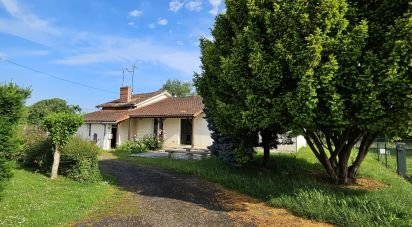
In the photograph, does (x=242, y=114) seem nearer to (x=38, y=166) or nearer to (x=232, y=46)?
(x=232, y=46)

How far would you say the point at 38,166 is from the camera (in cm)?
1248

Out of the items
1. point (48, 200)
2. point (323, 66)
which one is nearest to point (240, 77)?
point (323, 66)

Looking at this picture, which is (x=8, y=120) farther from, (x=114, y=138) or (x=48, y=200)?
(x=114, y=138)

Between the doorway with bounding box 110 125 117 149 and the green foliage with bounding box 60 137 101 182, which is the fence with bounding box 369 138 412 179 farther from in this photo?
the doorway with bounding box 110 125 117 149

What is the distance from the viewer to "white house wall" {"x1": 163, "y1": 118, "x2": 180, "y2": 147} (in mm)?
26536

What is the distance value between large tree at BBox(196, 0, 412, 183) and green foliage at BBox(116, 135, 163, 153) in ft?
55.1

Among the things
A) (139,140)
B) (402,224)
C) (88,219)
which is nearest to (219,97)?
(88,219)

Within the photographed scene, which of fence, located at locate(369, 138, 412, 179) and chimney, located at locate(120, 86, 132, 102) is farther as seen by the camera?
chimney, located at locate(120, 86, 132, 102)

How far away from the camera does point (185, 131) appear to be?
89.2ft

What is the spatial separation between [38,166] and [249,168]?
801cm

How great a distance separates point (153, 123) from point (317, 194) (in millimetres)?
21403

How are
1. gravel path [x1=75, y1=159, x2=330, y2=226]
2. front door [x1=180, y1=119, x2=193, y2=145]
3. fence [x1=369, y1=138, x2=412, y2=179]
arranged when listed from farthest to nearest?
1. front door [x1=180, y1=119, x2=193, y2=145]
2. fence [x1=369, y1=138, x2=412, y2=179]
3. gravel path [x1=75, y1=159, x2=330, y2=226]

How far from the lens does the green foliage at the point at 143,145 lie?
24.4 meters

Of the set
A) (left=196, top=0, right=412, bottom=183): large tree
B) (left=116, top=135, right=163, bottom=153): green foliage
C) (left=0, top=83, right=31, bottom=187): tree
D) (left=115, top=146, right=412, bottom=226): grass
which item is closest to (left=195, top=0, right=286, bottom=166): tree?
(left=196, top=0, right=412, bottom=183): large tree
